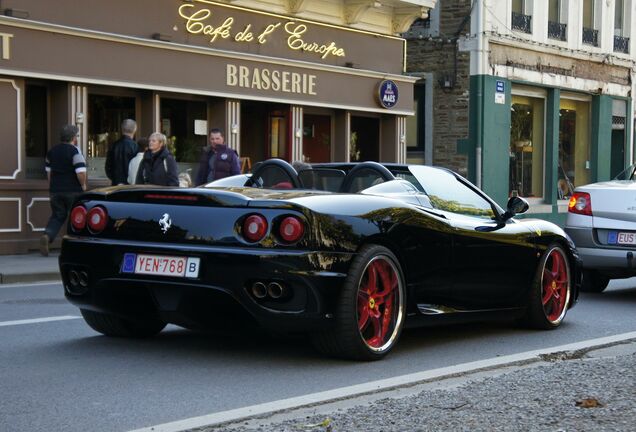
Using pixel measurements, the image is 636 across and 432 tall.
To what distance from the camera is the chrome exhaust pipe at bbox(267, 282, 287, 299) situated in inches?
265

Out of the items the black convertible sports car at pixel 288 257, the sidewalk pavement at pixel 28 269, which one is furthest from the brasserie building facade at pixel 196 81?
the black convertible sports car at pixel 288 257

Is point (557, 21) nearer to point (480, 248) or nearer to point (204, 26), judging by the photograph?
point (204, 26)

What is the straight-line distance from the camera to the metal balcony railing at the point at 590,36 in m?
33.1

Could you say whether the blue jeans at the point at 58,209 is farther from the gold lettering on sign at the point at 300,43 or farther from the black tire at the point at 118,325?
the black tire at the point at 118,325

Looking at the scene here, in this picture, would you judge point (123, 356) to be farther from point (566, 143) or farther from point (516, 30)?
point (566, 143)

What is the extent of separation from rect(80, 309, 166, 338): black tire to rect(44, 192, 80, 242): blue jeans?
8.24 meters

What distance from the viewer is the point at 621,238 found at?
39.3 ft

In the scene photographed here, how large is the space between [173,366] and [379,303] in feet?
4.22

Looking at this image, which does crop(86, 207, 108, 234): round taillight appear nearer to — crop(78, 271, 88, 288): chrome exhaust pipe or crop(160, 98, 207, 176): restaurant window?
crop(78, 271, 88, 288): chrome exhaust pipe

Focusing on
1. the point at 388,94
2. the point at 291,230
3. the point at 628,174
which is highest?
the point at 388,94

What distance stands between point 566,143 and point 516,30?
4.52 meters

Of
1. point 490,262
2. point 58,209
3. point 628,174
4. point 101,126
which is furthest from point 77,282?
point 101,126

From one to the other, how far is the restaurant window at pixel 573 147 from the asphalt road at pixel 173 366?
23.3 m

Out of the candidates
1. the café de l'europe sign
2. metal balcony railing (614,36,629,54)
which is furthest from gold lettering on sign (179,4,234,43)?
metal balcony railing (614,36,629,54)
